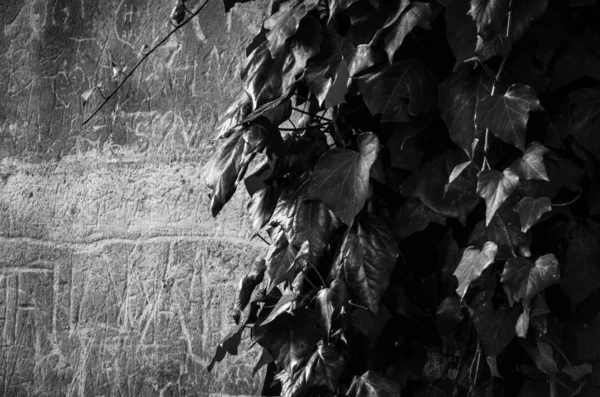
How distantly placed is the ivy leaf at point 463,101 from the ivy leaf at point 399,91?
0.10ft

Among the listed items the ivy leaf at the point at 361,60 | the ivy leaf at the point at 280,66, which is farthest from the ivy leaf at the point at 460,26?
the ivy leaf at the point at 280,66

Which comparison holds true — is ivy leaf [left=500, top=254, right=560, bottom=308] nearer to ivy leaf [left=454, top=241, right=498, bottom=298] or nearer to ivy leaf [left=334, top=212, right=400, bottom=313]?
ivy leaf [left=454, top=241, right=498, bottom=298]

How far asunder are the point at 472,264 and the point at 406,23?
1.40ft

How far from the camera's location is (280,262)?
160 centimetres

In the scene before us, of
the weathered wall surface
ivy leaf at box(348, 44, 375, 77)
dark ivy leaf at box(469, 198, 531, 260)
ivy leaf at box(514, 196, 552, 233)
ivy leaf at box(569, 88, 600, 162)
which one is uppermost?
ivy leaf at box(348, 44, 375, 77)

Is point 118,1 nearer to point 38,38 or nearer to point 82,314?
point 38,38

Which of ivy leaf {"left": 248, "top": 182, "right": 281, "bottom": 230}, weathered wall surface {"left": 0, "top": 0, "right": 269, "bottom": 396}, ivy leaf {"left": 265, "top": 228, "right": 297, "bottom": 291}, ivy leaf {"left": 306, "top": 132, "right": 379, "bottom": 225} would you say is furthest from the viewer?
weathered wall surface {"left": 0, "top": 0, "right": 269, "bottom": 396}

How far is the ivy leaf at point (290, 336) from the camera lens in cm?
153

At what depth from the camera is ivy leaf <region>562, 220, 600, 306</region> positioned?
1.44 m

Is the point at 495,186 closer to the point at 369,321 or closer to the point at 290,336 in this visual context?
the point at 369,321

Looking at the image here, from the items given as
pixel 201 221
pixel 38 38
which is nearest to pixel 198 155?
pixel 201 221

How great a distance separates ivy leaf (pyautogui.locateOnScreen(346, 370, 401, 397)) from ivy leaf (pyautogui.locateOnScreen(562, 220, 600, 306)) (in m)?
0.35

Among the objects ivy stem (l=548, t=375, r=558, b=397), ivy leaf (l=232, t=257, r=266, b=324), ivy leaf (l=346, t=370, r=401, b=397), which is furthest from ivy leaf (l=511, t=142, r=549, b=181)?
ivy leaf (l=232, t=257, r=266, b=324)

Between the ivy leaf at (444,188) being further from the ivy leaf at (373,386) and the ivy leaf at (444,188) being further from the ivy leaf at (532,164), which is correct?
the ivy leaf at (373,386)
